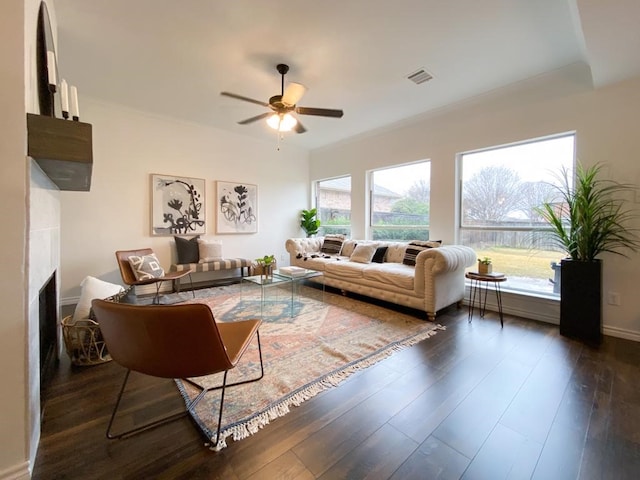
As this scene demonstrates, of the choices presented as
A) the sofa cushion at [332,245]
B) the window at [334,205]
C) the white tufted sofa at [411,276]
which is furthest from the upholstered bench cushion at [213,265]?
the window at [334,205]

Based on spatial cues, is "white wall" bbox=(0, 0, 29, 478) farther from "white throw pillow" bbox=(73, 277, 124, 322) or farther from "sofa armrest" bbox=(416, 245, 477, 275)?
"sofa armrest" bbox=(416, 245, 477, 275)

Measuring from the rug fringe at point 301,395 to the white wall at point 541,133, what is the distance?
208 cm

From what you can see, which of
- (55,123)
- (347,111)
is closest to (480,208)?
(347,111)

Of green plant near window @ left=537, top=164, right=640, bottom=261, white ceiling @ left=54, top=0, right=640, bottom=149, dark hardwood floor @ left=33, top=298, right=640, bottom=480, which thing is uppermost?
white ceiling @ left=54, top=0, right=640, bottom=149

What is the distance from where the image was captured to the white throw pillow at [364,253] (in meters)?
4.32

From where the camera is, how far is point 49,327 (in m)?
2.21

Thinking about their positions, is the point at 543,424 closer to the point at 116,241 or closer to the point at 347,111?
the point at 347,111

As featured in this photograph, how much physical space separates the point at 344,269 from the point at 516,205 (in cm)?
240

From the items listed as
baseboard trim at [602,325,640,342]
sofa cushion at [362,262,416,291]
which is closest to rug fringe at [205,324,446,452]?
sofa cushion at [362,262,416,291]

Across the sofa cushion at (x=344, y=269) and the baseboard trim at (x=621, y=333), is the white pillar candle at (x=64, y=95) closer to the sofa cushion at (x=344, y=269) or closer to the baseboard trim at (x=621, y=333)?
the sofa cushion at (x=344, y=269)

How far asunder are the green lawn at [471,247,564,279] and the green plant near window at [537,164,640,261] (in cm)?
45

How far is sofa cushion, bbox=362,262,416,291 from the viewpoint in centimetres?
328

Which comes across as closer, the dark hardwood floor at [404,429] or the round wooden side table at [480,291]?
the dark hardwood floor at [404,429]

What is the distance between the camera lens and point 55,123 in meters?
1.29
